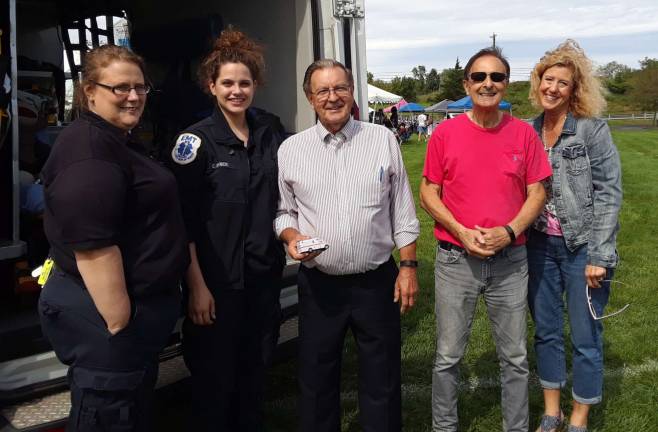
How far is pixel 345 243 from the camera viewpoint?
2400 millimetres

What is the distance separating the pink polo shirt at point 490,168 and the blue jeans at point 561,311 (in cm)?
25

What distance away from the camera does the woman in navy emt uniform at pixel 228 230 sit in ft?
7.86

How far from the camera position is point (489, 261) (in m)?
2.63

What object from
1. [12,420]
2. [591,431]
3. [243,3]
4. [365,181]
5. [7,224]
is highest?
[243,3]

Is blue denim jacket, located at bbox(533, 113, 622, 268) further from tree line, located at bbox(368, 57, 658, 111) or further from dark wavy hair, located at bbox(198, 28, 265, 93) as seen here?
tree line, located at bbox(368, 57, 658, 111)

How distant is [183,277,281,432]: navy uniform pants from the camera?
251 centimetres

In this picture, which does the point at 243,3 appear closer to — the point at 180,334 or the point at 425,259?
the point at 180,334

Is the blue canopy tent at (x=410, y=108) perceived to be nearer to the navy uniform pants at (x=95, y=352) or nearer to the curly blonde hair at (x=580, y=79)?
the curly blonde hair at (x=580, y=79)

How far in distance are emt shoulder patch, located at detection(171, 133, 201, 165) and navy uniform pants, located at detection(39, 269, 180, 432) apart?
1.85 feet

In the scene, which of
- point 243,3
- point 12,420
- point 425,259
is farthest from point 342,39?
point 425,259

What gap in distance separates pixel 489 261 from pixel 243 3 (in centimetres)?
246

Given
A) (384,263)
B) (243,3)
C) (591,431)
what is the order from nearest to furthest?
(384,263) < (591,431) < (243,3)

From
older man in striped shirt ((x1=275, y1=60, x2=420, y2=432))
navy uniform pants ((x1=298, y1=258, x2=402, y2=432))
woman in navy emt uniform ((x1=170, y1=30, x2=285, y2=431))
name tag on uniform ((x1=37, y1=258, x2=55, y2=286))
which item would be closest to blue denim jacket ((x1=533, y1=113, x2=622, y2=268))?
older man in striped shirt ((x1=275, y1=60, x2=420, y2=432))

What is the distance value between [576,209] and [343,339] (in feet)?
3.80
